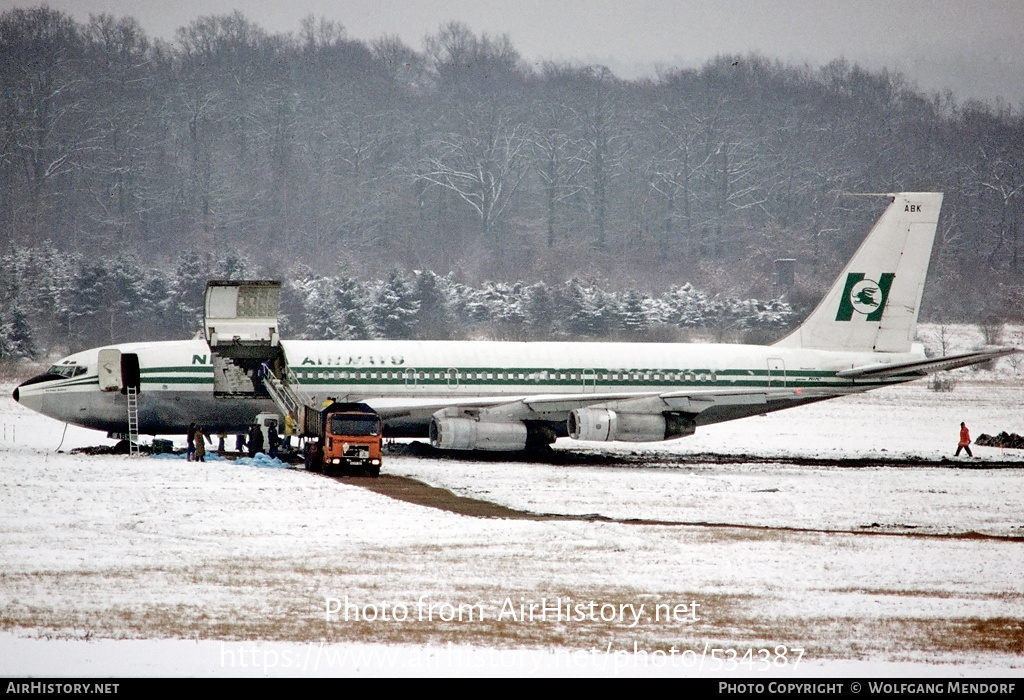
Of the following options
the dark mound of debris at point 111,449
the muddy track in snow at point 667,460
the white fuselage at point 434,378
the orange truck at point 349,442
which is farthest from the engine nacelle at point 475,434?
the dark mound of debris at point 111,449

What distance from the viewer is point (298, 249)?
4464 inches

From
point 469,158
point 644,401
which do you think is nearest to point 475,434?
point 644,401

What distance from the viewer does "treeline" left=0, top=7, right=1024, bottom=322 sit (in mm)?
109625

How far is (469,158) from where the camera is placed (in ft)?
415

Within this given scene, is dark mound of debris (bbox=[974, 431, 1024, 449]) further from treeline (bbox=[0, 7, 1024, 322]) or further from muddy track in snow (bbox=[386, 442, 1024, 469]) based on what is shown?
treeline (bbox=[0, 7, 1024, 322])

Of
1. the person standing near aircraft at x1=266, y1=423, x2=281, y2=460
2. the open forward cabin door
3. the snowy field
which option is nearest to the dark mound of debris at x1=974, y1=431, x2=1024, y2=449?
the snowy field

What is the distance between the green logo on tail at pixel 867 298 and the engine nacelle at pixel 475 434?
45.0 ft

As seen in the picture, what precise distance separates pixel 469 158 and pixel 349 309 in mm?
50710

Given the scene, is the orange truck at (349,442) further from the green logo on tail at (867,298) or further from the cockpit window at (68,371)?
the green logo on tail at (867,298)

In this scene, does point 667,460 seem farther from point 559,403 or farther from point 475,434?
point 475,434

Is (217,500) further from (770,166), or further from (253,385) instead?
(770,166)

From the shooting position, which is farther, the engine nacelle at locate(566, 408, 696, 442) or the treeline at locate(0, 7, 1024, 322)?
the treeline at locate(0, 7, 1024, 322)

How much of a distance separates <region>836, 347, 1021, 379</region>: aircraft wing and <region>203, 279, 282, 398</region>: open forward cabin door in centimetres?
2019

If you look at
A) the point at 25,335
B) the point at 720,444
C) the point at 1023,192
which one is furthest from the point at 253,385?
the point at 1023,192
